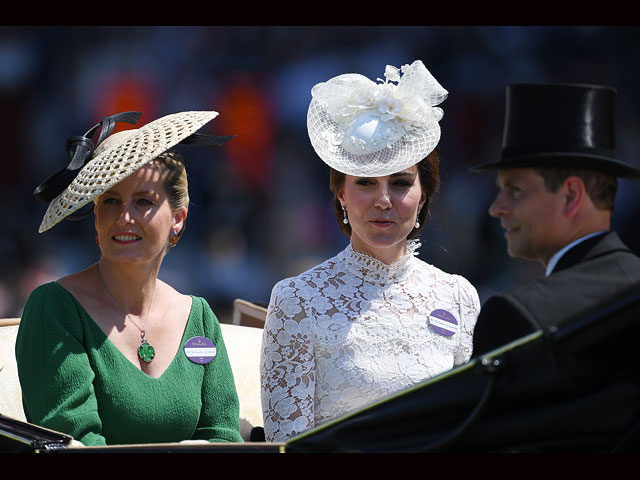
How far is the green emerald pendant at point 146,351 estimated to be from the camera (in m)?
2.93

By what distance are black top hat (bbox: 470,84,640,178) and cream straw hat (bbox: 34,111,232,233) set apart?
1013mm

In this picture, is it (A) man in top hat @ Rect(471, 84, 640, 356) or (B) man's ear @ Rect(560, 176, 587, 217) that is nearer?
(A) man in top hat @ Rect(471, 84, 640, 356)

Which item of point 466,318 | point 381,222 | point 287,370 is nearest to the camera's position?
point 287,370

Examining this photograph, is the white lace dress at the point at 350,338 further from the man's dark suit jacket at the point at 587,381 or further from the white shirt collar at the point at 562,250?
the man's dark suit jacket at the point at 587,381

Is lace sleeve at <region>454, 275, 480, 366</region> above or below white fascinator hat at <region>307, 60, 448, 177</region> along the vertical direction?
below

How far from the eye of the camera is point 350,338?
3.10 meters

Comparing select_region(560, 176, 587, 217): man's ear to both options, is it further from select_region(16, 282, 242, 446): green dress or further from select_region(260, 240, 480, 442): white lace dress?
select_region(16, 282, 242, 446): green dress

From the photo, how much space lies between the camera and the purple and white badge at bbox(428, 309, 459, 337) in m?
3.21

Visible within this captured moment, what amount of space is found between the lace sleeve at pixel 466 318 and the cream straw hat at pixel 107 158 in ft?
3.29

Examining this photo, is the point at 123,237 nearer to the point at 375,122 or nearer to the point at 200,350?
the point at 200,350

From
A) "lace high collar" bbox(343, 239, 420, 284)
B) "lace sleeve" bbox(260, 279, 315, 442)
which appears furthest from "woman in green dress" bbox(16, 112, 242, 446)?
"lace high collar" bbox(343, 239, 420, 284)

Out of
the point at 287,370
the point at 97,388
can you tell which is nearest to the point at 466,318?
the point at 287,370

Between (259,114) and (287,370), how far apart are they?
4.06 metres

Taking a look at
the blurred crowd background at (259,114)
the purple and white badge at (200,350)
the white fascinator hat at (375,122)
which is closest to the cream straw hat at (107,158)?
the white fascinator hat at (375,122)
